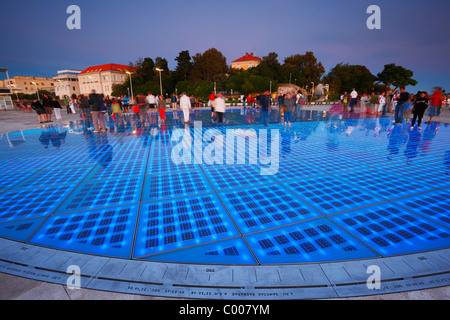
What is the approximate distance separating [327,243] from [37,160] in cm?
748

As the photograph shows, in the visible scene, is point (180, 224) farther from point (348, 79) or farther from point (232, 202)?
point (348, 79)

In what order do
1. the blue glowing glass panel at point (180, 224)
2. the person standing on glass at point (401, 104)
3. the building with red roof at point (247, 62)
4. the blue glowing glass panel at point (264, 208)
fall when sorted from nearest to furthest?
1. the blue glowing glass panel at point (180, 224)
2. the blue glowing glass panel at point (264, 208)
3. the person standing on glass at point (401, 104)
4. the building with red roof at point (247, 62)

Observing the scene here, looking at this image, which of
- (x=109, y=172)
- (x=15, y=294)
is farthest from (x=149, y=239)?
(x=109, y=172)

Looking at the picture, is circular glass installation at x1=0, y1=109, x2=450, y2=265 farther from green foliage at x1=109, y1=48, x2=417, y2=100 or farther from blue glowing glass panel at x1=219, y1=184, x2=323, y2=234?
green foliage at x1=109, y1=48, x2=417, y2=100

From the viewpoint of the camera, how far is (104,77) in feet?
314

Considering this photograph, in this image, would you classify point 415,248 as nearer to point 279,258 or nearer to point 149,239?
point 279,258

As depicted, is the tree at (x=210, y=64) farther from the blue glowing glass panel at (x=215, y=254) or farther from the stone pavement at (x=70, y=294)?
the stone pavement at (x=70, y=294)

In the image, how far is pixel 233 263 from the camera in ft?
7.91

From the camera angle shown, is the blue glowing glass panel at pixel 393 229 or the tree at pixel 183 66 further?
the tree at pixel 183 66

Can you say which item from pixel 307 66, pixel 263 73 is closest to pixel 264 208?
pixel 263 73

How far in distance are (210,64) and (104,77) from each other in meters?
52.3

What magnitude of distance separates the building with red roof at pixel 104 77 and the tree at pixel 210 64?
3589 cm

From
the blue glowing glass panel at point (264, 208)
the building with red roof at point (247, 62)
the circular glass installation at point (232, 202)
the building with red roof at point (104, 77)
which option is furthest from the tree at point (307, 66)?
the blue glowing glass panel at point (264, 208)

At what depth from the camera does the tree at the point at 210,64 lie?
71.4m
